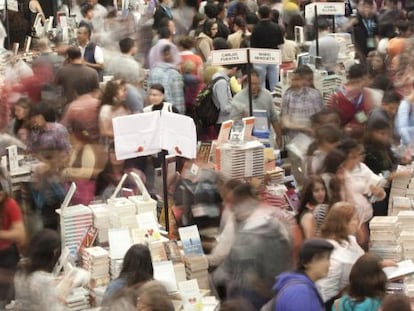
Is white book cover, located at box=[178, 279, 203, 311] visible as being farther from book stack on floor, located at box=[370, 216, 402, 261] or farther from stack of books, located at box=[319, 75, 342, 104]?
stack of books, located at box=[319, 75, 342, 104]

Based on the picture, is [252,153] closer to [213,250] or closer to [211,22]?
[213,250]

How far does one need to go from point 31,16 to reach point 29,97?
5314mm

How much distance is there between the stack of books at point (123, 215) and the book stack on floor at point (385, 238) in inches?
67.2

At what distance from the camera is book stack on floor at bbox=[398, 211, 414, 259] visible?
726 cm

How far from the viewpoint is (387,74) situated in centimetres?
1145

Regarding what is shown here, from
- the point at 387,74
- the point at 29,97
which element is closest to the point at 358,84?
the point at 387,74

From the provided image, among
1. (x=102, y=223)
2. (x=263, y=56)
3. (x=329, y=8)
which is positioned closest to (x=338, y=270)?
(x=102, y=223)

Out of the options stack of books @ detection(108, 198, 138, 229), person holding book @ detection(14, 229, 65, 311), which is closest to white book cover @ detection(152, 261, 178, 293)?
stack of books @ detection(108, 198, 138, 229)

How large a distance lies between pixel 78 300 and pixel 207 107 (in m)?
4.41

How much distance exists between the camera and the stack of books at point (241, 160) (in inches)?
342

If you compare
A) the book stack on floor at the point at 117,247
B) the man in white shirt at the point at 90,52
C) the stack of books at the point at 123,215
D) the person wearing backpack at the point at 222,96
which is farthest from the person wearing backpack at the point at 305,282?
the man in white shirt at the point at 90,52

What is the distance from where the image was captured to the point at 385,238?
24.1 feet

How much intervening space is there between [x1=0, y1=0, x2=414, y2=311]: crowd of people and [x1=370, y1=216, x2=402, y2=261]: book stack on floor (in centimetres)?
11

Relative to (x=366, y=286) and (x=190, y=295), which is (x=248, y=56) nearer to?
(x=190, y=295)
